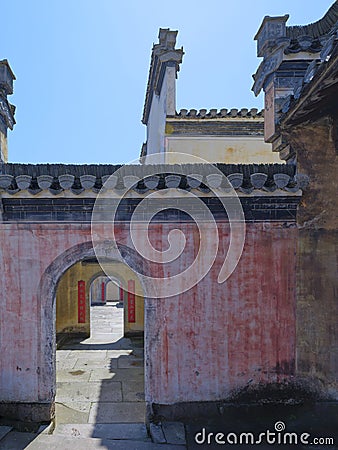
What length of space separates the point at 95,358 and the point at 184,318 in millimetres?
5404

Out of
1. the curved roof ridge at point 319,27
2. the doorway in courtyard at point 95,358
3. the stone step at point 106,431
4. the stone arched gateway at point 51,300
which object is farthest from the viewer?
the doorway in courtyard at point 95,358

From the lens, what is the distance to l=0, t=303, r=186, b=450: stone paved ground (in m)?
5.13

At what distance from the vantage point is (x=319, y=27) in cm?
685

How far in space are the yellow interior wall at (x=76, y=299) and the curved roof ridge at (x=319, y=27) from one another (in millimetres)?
8607

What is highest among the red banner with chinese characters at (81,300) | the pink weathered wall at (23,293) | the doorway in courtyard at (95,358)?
the pink weathered wall at (23,293)

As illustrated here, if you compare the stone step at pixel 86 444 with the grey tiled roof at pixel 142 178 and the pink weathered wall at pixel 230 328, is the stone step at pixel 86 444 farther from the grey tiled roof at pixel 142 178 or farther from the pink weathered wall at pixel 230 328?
the grey tiled roof at pixel 142 178

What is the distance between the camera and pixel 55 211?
5656mm

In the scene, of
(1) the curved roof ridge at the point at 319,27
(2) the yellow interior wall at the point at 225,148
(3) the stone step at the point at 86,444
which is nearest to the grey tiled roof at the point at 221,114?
(2) the yellow interior wall at the point at 225,148

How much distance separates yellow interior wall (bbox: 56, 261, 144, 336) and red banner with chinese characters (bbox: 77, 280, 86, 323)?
8 centimetres

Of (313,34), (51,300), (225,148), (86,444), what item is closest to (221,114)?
(225,148)

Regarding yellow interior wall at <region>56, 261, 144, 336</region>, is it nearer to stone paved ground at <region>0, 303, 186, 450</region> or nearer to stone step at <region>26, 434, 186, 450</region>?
stone paved ground at <region>0, 303, 186, 450</region>

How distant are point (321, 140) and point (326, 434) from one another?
4136 millimetres

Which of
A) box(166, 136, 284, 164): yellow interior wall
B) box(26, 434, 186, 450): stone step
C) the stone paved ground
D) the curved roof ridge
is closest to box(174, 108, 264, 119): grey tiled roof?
box(166, 136, 284, 164): yellow interior wall

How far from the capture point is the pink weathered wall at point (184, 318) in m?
5.66
